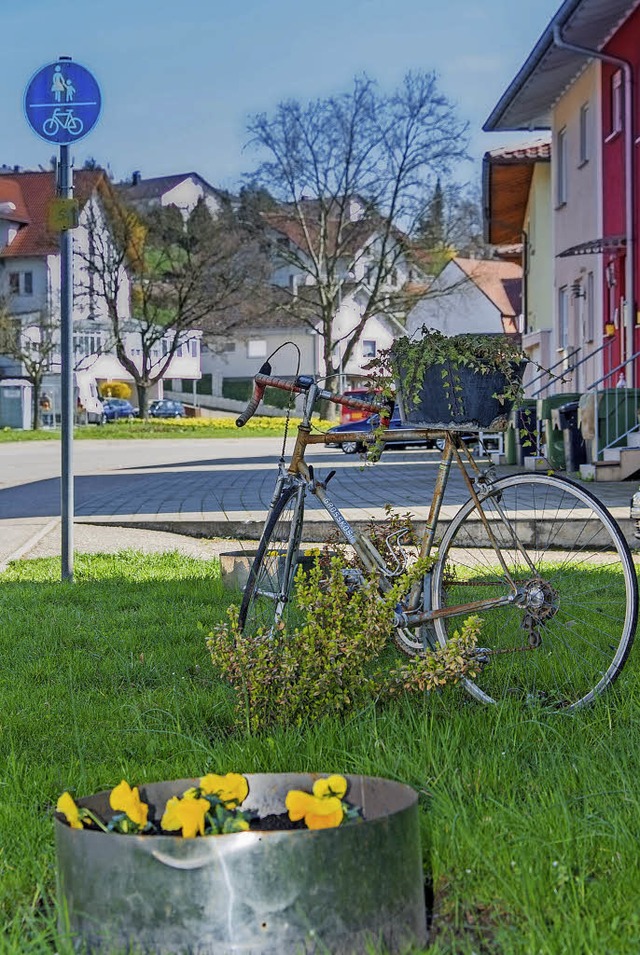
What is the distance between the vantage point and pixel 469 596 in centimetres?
522

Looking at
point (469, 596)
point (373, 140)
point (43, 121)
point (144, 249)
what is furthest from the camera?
point (144, 249)

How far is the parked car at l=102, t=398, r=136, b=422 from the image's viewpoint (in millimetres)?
72312

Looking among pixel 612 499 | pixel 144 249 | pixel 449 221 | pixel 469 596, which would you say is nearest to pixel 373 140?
pixel 449 221

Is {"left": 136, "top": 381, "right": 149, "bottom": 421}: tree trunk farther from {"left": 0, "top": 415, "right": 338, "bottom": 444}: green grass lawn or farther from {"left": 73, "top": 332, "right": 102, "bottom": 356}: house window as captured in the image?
{"left": 73, "top": 332, "right": 102, "bottom": 356}: house window

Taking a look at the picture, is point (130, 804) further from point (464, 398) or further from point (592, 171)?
point (592, 171)

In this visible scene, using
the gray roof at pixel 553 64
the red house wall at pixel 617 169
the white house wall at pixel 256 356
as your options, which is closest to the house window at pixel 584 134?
the gray roof at pixel 553 64

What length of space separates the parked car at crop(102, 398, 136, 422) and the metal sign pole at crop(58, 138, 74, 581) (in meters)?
63.4

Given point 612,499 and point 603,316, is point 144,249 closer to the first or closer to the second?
point 603,316

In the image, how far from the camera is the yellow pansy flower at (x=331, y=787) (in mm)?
2850

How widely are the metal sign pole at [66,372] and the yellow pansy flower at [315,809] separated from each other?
554 centimetres

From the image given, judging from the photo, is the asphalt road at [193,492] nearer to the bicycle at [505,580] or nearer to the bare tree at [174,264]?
the bicycle at [505,580]

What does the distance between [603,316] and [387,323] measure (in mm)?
62661

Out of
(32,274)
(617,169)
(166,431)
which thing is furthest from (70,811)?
(32,274)

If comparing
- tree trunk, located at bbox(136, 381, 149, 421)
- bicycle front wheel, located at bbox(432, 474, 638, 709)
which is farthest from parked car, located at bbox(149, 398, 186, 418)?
bicycle front wheel, located at bbox(432, 474, 638, 709)
